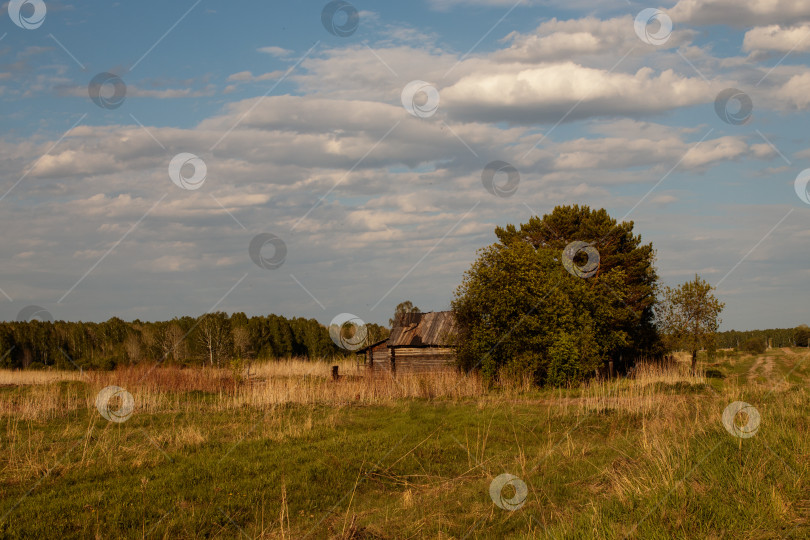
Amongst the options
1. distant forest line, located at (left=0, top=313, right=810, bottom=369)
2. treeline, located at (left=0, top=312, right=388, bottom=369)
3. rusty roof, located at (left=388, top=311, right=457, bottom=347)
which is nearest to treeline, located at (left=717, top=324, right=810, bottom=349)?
distant forest line, located at (left=0, top=313, right=810, bottom=369)

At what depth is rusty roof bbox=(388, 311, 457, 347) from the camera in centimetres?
3534

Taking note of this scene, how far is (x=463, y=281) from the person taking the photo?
88.9 feet

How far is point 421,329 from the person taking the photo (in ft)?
121

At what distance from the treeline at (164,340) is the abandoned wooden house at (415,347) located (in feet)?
66.9

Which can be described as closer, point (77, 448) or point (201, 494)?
point (201, 494)

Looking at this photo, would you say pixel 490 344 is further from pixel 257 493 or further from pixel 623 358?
pixel 623 358

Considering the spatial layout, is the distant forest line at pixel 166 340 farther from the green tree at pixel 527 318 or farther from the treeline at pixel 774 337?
the green tree at pixel 527 318

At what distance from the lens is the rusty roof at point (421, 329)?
116 feet

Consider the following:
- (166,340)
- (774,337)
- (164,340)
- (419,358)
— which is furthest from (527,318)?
(774,337)

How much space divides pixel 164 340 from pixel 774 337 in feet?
296

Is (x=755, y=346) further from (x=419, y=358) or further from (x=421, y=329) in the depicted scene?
(x=419, y=358)

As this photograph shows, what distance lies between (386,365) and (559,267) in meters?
11.2

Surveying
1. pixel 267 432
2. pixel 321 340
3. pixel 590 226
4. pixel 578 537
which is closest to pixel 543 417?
pixel 267 432

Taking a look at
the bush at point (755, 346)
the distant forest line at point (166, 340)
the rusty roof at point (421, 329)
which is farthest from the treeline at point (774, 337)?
the rusty roof at point (421, 329)
